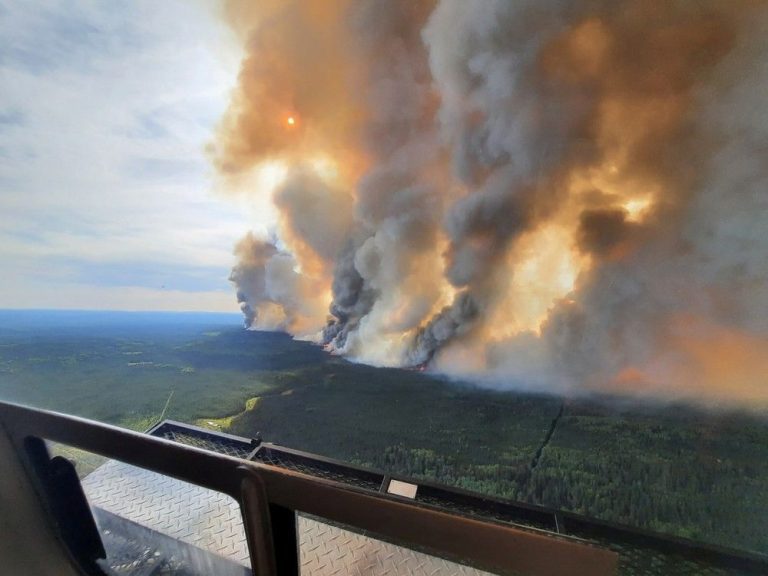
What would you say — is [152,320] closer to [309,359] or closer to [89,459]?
[309,359]

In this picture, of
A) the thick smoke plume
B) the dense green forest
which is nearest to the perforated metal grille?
the dense green forest

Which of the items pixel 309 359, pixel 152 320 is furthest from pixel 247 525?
pixel 152 320

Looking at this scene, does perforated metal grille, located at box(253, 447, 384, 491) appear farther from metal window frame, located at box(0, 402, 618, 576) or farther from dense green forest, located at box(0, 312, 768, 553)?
metal window frame, located at box(0, 402, 618, 576)

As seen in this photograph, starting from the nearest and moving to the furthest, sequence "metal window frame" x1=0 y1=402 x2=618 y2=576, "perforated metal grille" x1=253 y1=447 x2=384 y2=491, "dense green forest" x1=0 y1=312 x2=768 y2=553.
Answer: "metal window frame" x1=0 y1=402 x2=618 y2=576, "dense green forest" x1=0 y1=312 x2=768 y2=553, "perforated metal grille" x1=253 y1=447 x2=384 y2=491

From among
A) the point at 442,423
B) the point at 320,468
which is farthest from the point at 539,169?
the point at 320,468

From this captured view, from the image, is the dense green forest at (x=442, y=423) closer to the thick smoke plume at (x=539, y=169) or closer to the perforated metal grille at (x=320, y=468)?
the perforated metal grille at (x=320, y=468)
